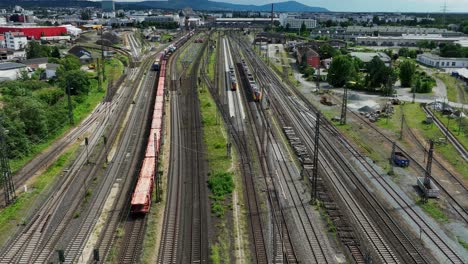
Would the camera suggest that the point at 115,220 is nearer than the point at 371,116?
Yes

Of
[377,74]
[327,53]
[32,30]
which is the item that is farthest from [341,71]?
[32,30]

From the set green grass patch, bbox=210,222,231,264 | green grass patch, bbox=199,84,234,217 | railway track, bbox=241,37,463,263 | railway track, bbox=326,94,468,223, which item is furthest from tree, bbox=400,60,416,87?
green grass patch, bbox=210,222,231,264

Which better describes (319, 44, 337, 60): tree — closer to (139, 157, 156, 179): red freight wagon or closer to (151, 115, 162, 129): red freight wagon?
(151, 115, 162, 129): red freight wagon

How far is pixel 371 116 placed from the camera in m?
53.2

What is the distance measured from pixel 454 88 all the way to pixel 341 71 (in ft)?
63.3

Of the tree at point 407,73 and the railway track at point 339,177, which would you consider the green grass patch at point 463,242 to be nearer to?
the railway track at point 339,177

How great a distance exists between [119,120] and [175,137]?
394 inches

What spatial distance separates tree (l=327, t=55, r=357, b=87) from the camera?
230 feet

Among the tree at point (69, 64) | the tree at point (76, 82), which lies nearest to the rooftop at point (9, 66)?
the tree at point (69, 64)

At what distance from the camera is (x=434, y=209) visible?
99.1 ft

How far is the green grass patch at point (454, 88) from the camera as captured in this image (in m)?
65.2

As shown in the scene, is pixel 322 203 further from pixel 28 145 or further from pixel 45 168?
pixel 28 145

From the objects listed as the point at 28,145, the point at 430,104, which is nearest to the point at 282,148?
the point at 28,145

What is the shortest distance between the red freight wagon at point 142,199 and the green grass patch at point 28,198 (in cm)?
702
